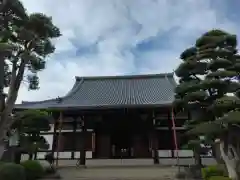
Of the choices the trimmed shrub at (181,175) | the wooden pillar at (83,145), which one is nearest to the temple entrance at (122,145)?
the wooden pillar at (83,145)

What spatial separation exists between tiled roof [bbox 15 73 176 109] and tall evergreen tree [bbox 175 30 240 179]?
4.79 m

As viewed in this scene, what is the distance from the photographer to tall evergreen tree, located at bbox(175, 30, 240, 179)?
38.2ft

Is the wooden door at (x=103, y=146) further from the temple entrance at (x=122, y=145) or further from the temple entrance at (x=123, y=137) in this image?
the temple entrance at (x=122, y=145)

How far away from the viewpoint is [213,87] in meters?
13.0

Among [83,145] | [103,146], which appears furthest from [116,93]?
[83,145]

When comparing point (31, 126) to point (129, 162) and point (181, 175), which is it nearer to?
point (181, 175)

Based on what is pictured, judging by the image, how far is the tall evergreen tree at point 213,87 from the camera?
11.7 meters

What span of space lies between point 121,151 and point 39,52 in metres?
11.3

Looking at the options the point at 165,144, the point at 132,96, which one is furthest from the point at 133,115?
the point at 165,144

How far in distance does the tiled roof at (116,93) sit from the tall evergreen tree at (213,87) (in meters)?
4.79

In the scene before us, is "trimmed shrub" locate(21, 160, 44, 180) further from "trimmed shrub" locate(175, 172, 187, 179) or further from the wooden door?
the wooden door

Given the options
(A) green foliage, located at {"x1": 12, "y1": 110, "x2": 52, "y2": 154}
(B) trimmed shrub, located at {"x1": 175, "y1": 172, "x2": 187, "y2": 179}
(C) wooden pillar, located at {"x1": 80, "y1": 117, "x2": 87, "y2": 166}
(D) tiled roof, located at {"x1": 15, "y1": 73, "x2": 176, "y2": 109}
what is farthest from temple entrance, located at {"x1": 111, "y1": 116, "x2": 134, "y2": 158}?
(B) trimmed shrub, located at {"x1": 175, "y1": 172, "x2": 187, "y2": 179}

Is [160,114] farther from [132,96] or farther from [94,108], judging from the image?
[94,108]

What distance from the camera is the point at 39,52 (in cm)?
1454
